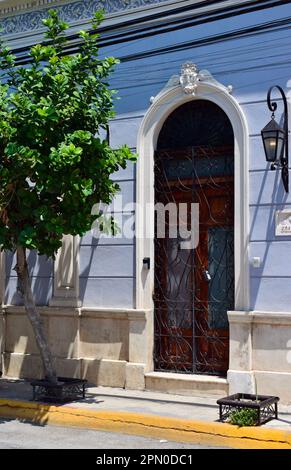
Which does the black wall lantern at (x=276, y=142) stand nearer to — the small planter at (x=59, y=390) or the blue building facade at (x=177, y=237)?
the blue building facade at (x=177, y=237)

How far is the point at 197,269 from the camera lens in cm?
1044

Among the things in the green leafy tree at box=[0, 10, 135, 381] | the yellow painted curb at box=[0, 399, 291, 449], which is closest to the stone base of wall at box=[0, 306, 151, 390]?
the yellow painted curb at box=[0, 399, 291, 449]

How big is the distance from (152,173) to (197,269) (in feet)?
5.29

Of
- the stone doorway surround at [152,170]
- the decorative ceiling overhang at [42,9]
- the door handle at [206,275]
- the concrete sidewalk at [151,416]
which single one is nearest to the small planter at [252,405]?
the concrete sidewalk at [151,416]

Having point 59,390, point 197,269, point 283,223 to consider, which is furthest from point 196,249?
point 59,390

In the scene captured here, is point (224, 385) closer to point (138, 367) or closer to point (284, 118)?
point (138, 367)

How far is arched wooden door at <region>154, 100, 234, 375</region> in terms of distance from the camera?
10242mm

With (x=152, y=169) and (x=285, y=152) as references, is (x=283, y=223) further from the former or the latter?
(x=152, y=169)

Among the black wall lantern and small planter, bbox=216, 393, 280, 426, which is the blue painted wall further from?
small planter, bbox=216, 393, 280, 426

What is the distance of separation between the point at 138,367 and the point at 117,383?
47cm

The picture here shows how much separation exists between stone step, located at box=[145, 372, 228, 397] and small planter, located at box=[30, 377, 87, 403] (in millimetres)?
1067

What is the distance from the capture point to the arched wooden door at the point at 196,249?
10242 mm

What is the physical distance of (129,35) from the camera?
35.9ft

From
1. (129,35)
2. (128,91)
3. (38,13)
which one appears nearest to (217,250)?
(128,91)
